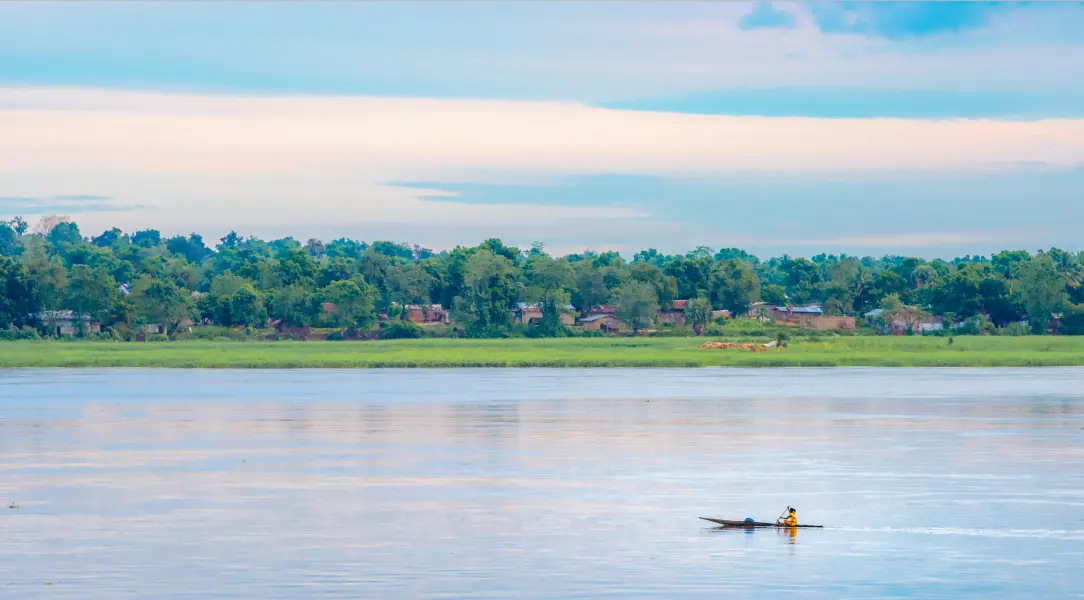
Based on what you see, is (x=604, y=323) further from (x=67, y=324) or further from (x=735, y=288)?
(x=67, y=324)

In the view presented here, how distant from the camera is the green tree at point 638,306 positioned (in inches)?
5817

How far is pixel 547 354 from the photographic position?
10425 cm

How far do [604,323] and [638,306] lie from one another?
318 inches

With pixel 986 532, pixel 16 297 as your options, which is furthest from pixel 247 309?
pixel 986 532

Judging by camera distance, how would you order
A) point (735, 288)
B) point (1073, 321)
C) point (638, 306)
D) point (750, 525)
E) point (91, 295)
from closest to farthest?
point (750, 525), point (91, 295), point (1073, 321), point (638, 306), point (735, 288)

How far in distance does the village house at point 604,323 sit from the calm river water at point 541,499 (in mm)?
96720

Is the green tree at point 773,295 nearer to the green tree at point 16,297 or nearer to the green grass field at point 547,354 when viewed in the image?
the green grass field at point 547,354

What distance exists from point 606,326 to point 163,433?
369 feet

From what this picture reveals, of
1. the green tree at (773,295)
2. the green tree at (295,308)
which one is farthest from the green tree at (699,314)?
the green tree at (295,308)

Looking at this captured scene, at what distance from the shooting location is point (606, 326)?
15288 cm

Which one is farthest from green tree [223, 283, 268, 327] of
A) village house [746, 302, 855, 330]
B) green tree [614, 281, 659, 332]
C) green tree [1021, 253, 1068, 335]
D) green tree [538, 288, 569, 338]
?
green tree [1021, 253, 1068, 335]

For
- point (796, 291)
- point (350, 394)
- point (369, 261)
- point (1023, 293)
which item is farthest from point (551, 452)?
point (796, 291)

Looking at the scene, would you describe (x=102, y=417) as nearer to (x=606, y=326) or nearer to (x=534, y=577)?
(x=534, y=577)

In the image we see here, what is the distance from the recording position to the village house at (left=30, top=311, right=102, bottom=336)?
446 feet
